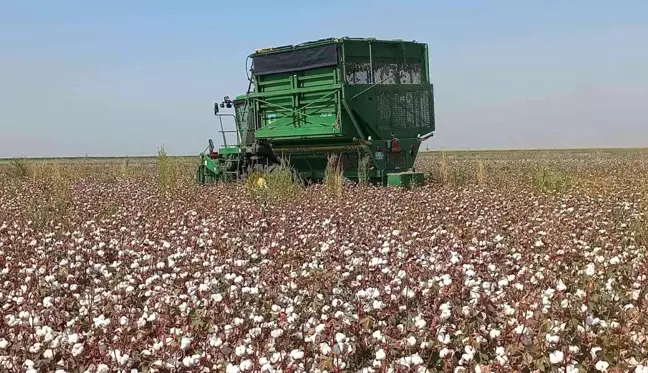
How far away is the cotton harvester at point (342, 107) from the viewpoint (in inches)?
648

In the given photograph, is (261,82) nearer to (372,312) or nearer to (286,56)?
(286,56)

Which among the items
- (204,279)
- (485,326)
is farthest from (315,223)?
(485,326)

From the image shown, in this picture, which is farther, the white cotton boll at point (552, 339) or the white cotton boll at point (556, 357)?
the white cotton boll at point (552, 339)

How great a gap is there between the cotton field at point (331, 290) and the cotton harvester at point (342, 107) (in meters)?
4.90

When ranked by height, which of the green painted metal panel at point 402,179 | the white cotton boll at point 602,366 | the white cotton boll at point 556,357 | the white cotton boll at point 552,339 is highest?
the green painted metal panel at point 402,179

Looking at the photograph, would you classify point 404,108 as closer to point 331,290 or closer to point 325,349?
point 331,290

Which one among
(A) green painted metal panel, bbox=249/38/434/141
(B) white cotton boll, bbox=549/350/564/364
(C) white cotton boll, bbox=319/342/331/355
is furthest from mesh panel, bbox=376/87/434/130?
(B) white cotton boll, bbox=549/350/564/364

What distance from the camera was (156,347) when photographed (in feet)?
14.0

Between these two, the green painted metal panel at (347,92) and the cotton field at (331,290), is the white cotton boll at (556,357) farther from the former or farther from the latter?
the green painted metal panel at (347,92)

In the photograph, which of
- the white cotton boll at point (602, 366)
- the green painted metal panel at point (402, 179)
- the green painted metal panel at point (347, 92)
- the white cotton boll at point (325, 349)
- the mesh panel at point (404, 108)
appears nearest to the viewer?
the white cotton boll at point (602, 366)

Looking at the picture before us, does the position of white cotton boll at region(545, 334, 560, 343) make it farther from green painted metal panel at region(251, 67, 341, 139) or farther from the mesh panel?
the mesh panel

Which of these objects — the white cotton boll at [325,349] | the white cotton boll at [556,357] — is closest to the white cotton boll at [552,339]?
the white cotton boll at [556,357]

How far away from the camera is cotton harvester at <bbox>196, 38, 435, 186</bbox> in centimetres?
1645

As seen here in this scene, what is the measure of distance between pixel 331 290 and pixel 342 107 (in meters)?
10.5
